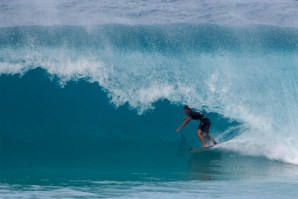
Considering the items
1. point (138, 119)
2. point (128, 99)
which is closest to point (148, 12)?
point (128, 99)

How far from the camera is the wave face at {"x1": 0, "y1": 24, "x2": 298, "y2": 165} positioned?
1405 cm

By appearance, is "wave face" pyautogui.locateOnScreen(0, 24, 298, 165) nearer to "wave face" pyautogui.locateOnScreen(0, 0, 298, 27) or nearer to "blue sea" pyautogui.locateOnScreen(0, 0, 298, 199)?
"blue sea" pyautogui.locateOnScreen(0, 0, 298, 199)

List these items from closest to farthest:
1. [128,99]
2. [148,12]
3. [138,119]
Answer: [138,119], [128,99], [148,12]

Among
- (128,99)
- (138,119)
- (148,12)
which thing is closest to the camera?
(138,119)

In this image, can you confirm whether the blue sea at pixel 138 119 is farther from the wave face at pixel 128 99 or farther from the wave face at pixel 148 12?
the wave face at pixel 148 12

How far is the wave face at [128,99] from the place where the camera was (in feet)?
46.1

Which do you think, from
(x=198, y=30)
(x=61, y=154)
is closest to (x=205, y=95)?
(x=61, y=154)

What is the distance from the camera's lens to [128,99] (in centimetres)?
1575

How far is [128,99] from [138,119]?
0.80m

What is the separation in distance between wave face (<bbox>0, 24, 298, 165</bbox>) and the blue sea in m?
0.03

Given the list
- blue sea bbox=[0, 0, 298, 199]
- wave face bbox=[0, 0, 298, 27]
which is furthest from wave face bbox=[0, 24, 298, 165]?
wave face bbox=[0, 0, 298, 27]

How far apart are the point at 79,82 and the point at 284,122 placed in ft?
17.7

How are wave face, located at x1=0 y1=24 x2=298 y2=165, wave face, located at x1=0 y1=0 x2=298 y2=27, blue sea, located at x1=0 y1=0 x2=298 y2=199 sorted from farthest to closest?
wave face, located at x1=0 y1=0 x2=298 y2=27, wave face, located at x1=0 y1=24 x2=298 y2=165, blue sea, located at x1=0 y1=0 x2=298 y2=199

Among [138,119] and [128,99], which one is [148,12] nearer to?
[128,99]
